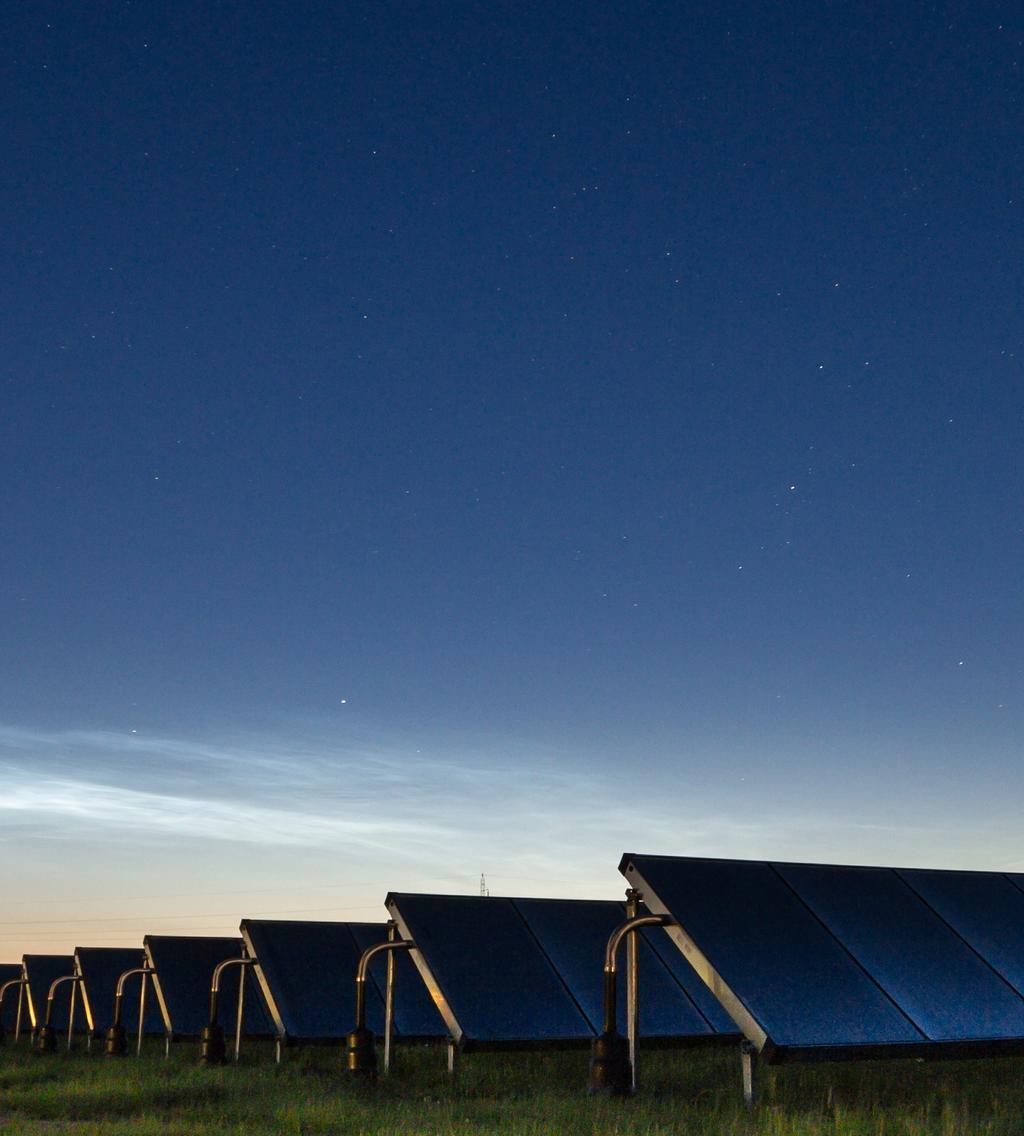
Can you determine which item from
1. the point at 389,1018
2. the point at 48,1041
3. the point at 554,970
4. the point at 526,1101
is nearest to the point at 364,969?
the point at 389,1018

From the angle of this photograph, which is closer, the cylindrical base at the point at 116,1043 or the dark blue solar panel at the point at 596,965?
the dark blue solar panel at the point at 596,965

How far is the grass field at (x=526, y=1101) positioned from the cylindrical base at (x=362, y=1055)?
7.4 inches

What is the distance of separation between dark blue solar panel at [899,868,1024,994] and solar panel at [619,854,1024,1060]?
2cm

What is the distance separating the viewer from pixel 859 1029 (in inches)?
358

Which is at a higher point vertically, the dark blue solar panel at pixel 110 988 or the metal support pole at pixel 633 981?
the metal support pole at pixel 633 981

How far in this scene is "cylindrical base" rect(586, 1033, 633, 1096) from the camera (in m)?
9.81

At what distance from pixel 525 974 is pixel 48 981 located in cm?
2418

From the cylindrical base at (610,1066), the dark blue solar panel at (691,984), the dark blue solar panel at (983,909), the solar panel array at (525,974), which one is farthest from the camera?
the dark blue solar panel at (691,984)

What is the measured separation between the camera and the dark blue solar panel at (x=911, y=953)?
9695 millimetres

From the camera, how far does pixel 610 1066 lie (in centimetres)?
984

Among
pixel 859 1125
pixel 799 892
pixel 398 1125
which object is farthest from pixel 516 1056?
pixel 859 1125

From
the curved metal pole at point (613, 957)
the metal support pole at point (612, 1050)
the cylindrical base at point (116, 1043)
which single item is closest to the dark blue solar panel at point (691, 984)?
the metal support pole at point (612, 1050)

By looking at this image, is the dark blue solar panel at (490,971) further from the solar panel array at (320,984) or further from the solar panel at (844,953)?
the solar panel at (844,953)

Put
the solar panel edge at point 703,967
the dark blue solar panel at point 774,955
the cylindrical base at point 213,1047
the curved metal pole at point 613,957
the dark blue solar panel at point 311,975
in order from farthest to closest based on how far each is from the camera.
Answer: the cylindrical base at point 213,1047 → the dark blue solar panel at point 311,975 → the curved metal pole at point 613,957 → the dark blue solar panel at point 774,955 → the solar panel edge at point 703,967
